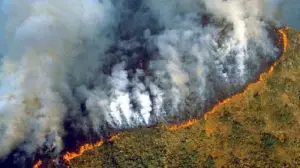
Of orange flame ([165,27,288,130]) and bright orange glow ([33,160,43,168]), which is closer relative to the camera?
bright orange glow ([33,160,43,168])

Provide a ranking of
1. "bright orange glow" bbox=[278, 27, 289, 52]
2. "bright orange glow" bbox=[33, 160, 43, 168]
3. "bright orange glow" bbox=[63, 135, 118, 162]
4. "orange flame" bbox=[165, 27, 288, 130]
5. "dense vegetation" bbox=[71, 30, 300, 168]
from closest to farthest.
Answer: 1. "bright orange glow" bbox=[33, 160, 43, 168]
2. "bright orange glow" bbox=[63, 135, 118, 162]
3. "dense vegetation" bbox=[71, 30, 300, 168]
4. "orange flame" bbox=[165, 27, 288, 130]
5. "bright orange glow" bbox=[278, 27, 289, 52]

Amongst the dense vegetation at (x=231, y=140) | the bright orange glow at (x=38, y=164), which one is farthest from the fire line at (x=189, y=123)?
the dense vegetation at (x=231, y=140)

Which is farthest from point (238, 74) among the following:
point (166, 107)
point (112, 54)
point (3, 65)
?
point (3, 65)

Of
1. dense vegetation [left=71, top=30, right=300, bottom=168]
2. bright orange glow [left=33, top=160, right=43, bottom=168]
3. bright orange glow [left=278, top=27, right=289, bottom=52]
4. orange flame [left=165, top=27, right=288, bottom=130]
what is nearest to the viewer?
bright orange glow [left=33, top=160, right=43, bottom=168]

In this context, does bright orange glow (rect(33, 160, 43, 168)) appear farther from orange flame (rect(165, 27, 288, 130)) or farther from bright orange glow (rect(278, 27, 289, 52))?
bright orange glow (rect(278, 27, 289, 52))

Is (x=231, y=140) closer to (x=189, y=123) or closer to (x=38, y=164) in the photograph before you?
(x=189, y=123)

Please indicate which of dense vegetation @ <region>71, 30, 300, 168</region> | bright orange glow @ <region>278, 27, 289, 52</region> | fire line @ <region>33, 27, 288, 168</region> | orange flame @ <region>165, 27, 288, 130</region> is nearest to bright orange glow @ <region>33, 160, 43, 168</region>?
fire line @ <region>33, 27, 288, 168</region>

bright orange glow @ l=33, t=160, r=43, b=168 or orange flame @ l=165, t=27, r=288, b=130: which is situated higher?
orange flame @ l=165, t=27, r=288, b=130

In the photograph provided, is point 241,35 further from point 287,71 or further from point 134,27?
point 134,27
